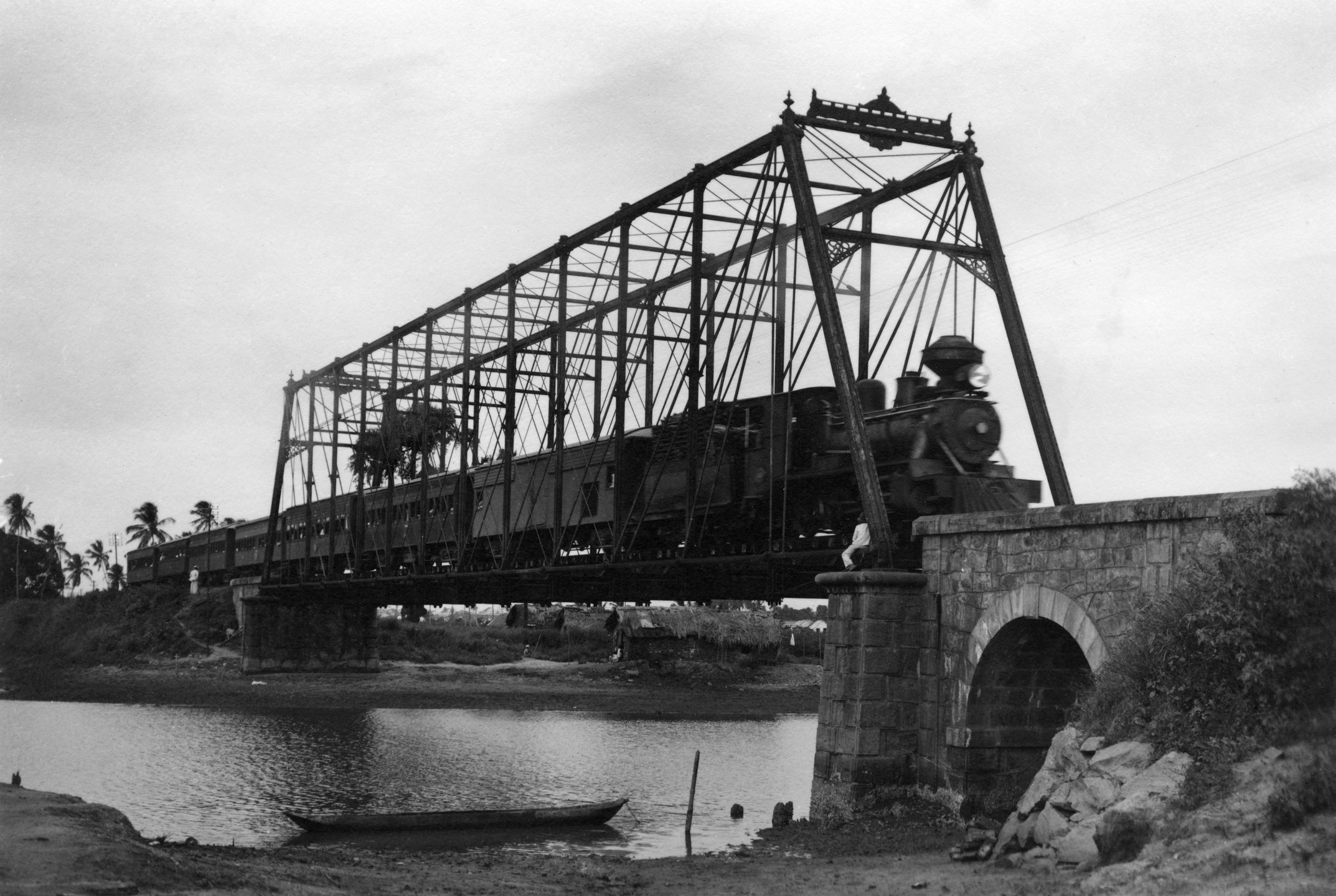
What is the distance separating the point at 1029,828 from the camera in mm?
14844

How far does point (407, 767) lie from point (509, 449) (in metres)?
9.07

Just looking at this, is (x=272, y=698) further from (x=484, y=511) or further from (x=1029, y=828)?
(x=1029, y=828)

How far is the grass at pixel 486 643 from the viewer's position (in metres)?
70.2

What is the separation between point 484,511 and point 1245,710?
28.3 m

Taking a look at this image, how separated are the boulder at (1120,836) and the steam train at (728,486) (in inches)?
294

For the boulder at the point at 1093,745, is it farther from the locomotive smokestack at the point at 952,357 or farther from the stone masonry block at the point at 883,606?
the locomotive smokestack at the point at 952,357

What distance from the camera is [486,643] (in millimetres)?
74125

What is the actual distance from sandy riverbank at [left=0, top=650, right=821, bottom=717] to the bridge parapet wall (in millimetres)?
38349

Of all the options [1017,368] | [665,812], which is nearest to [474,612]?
[665,812]

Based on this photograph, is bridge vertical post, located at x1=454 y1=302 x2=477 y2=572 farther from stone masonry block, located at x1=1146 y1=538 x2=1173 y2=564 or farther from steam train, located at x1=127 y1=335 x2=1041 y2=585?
stone masonry block, located at x1=1146 y1=538 x2=1173 y2=564

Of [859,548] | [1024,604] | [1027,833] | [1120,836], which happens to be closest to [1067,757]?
[1027,833]

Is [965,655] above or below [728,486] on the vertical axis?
below

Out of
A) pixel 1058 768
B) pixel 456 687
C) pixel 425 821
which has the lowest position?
pixel 456 687

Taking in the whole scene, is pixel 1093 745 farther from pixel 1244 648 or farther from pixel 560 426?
pixel 560 426
